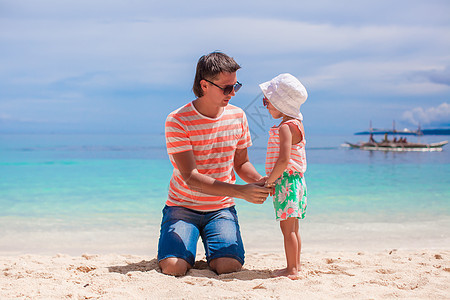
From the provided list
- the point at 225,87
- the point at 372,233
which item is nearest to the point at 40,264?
the point at 225,87

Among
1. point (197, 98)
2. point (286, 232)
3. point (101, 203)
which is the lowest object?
point (101, 203)

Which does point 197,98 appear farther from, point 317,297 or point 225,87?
point 317,297

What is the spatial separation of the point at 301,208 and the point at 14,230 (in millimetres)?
4736

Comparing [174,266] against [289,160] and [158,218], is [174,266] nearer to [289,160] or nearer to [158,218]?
[289,160]

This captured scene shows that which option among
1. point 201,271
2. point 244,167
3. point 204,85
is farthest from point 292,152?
point 201,271

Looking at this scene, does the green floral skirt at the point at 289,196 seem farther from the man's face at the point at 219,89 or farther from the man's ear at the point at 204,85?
the man's ear at the point at 204,85

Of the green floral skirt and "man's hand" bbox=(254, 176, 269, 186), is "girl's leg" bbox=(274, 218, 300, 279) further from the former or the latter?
"man's hand" bbox=(254, 176, 269, 186)

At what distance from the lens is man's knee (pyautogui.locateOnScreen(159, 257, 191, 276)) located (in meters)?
3.22

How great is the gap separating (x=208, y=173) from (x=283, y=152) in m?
0.73

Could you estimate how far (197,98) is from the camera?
3504mm

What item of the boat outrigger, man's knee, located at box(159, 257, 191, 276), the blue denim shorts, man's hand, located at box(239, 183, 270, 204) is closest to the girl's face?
Result: man's hand, located at box(239, 183, 270, 204)

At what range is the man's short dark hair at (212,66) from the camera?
3244 mm

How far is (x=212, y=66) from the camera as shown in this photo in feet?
10.7

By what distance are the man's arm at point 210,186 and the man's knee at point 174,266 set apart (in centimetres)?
56
